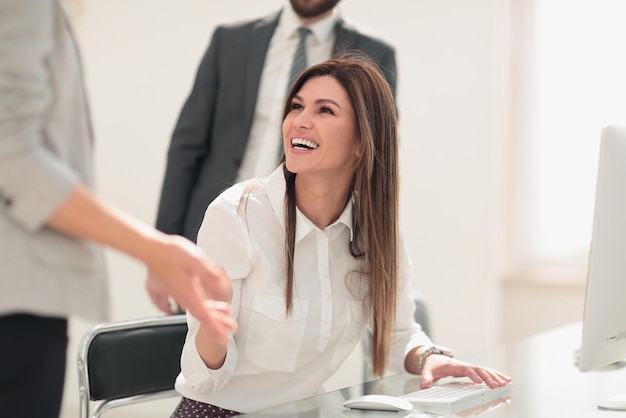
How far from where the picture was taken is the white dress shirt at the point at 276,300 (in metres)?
1.76

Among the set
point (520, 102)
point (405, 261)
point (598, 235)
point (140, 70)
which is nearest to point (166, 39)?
point (140, 70)

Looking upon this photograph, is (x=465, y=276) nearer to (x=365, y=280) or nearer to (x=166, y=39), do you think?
(x=166, y=39)

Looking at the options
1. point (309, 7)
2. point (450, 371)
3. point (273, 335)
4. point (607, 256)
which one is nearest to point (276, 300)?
point (273, 335)

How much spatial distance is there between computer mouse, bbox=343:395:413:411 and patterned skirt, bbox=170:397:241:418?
0.37 meters

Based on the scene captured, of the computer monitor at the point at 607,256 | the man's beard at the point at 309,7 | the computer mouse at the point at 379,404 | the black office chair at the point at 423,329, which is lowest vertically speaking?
the black office chair at the point at 423,329

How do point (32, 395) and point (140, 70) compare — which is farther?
point (140, 70)

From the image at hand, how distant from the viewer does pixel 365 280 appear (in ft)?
6.29

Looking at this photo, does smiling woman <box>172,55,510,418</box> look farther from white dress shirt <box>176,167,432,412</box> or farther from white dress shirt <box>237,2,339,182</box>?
white dress shirt <box>237,2,339,182</box>

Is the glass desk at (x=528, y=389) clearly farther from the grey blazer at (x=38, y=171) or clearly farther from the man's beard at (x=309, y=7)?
the man's beard at (x=309, y=7)

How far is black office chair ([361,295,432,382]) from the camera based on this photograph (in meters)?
2.58

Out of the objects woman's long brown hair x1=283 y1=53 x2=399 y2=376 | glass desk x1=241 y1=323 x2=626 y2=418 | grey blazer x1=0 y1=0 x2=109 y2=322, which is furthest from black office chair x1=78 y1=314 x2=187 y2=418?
grey blazer x1=0 y1=0 x2=109 y2=322

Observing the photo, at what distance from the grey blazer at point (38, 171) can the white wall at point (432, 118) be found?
10.6 feet

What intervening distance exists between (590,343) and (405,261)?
56cm

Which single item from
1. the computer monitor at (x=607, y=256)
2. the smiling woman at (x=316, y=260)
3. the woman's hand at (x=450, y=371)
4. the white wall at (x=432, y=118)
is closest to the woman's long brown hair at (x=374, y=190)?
the smiling woman at (x=316, y=260)
